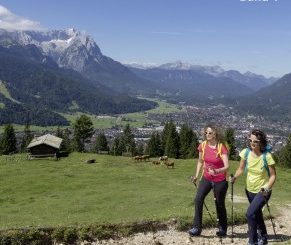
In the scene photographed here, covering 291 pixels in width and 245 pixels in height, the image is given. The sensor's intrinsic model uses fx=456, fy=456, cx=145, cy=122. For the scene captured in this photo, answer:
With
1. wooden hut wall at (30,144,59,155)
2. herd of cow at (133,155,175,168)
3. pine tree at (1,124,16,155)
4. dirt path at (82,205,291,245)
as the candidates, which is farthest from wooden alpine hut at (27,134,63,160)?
dirt path at (82,205,291,245)

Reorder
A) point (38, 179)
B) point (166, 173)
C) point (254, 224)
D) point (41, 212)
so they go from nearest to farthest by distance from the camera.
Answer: point (254, 224) → point (41, 212) → point (38, 179) → point (166, 173)

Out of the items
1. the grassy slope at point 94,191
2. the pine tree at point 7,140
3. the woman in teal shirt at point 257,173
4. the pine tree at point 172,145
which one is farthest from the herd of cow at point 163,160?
the pine tree at point 7,140

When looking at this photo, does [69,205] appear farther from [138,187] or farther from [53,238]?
[53,238]

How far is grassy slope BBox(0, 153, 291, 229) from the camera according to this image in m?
24.4

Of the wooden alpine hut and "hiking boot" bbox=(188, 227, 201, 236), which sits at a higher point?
the wooden alpine hut

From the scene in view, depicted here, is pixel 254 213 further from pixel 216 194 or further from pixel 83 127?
pixel 83 127

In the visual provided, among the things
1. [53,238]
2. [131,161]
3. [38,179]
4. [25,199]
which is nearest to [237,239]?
[53,238]

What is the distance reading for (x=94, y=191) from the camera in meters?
39.3

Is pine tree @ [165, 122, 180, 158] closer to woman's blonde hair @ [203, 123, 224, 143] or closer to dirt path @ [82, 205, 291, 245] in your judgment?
dirt path @ [82, 205, 291, 245]

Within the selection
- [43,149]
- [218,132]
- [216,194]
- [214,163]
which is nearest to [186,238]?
[216,194]

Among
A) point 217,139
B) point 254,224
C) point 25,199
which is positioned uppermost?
point 217,139

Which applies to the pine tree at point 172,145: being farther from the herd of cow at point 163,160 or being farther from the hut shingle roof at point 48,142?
the herd of cow at point 163,160

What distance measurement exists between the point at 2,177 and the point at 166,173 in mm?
19063

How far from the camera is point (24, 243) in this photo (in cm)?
1744
